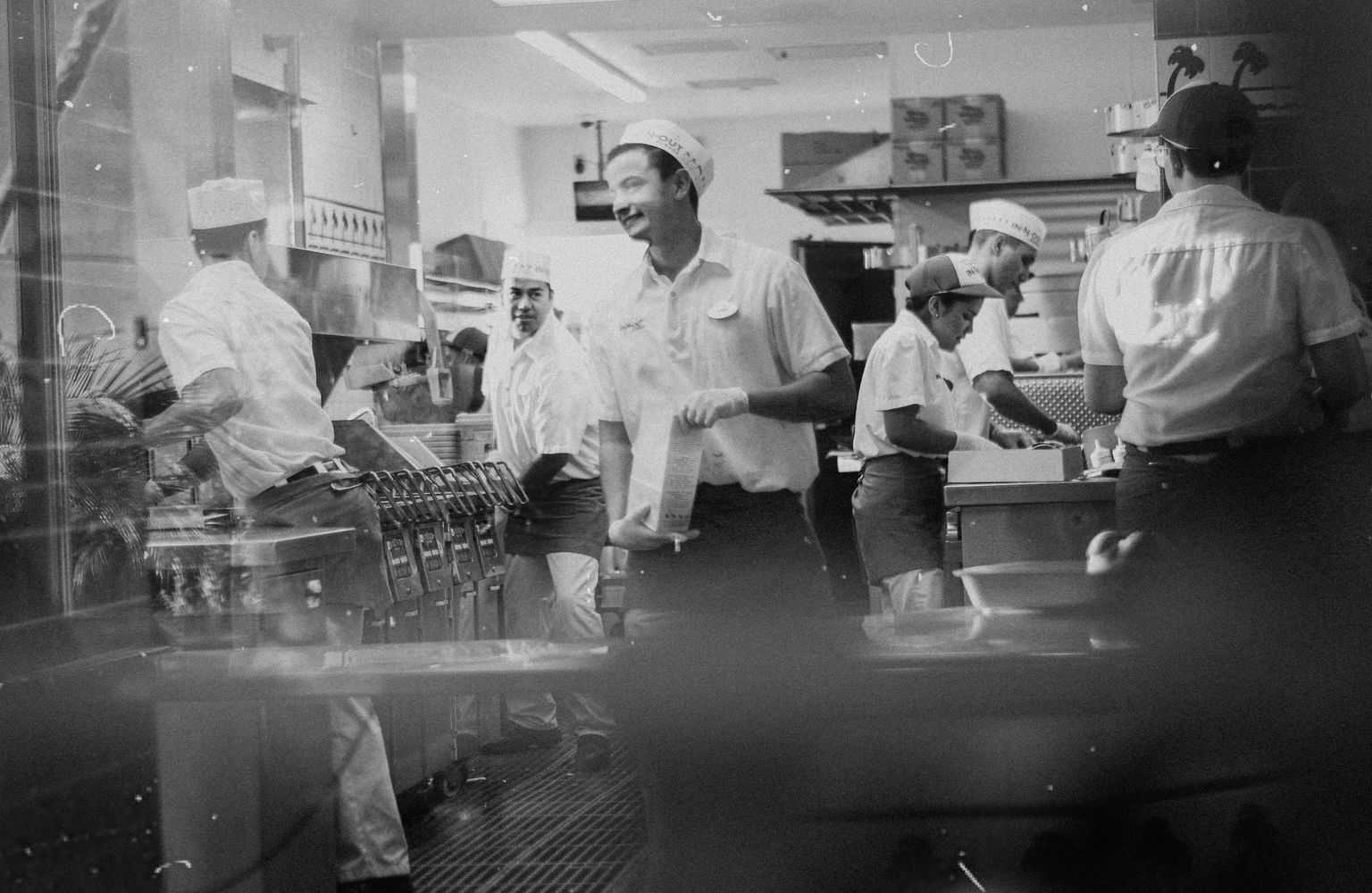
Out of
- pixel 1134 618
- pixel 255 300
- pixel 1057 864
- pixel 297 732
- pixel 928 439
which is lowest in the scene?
pixel 1057 864

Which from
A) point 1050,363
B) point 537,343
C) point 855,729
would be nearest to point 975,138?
point 1050,363

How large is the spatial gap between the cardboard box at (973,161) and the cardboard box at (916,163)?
0.01 metres

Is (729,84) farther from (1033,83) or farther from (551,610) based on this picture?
(551,610)

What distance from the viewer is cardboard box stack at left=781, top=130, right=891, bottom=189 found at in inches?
85.1

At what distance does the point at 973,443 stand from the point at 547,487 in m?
0.90

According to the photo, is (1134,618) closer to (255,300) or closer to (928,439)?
(928,439)

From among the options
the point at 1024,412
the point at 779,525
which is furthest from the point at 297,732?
the point at 1024,412

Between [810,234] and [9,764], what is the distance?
4.16 ft

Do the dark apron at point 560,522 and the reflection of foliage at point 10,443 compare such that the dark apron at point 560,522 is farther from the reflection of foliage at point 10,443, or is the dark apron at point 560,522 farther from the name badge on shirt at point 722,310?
the reflection of foliage at point 10,443

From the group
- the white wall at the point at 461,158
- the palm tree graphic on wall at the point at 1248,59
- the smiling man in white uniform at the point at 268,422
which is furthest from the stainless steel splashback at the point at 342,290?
the palm tree graphic on wall at the point at 1248,59

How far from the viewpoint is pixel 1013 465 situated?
7.05 feet

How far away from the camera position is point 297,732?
7.45 feet

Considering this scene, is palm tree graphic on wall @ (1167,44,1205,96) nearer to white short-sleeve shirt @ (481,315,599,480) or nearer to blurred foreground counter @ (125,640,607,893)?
blurred foreground counter @ (125,640,607,893)

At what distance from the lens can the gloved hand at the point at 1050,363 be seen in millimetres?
2072
